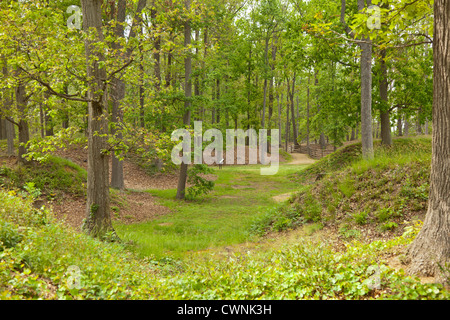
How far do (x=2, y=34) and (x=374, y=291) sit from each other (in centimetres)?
871

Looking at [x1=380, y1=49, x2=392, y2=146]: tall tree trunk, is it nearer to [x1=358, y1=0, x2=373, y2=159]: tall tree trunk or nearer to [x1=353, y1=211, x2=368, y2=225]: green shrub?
[x1=358, y1=0, x2=373, y2=159]: tall tree trunk

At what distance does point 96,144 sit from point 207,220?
513cm

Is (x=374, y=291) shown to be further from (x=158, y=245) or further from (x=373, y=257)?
(x=158, y=245)

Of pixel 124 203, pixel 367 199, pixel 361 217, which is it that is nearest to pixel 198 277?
pixel 361 217

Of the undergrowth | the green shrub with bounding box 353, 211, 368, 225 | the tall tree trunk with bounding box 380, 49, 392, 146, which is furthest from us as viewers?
the tall tree trunk with bounding box 380, 49, 392, 146

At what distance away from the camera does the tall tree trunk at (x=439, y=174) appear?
12.6 ft

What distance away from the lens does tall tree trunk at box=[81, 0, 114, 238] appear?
7.48 meters

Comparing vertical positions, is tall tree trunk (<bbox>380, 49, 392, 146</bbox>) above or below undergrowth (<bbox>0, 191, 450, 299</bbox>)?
above

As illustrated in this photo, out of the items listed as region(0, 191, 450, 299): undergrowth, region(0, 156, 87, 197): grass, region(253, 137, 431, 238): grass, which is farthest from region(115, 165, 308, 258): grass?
region(0, 156, 87, 197): grass

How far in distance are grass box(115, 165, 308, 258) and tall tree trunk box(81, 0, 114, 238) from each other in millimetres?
929

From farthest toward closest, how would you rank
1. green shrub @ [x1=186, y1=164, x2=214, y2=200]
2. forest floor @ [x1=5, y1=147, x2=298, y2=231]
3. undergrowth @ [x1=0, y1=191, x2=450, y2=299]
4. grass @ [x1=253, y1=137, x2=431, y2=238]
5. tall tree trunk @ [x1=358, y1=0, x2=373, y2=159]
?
green shrub @ [x1=186, y1=164, x2=214, y2=200]
tall tree trunk @ [x1=358, y1=0, x2=373, y2=159]
forest floor @ [x1=5, y1=147, x2=298, y2=231]
grass @ [x1=253, y1=137, x2=431, y2=238]
undergrowth @ [x1=0, y1=191, x2=450, y2=299]

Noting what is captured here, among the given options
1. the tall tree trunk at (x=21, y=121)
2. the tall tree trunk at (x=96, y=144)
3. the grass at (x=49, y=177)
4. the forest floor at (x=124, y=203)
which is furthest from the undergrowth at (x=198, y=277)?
the tall tree trunk at (x=21, y=121)
